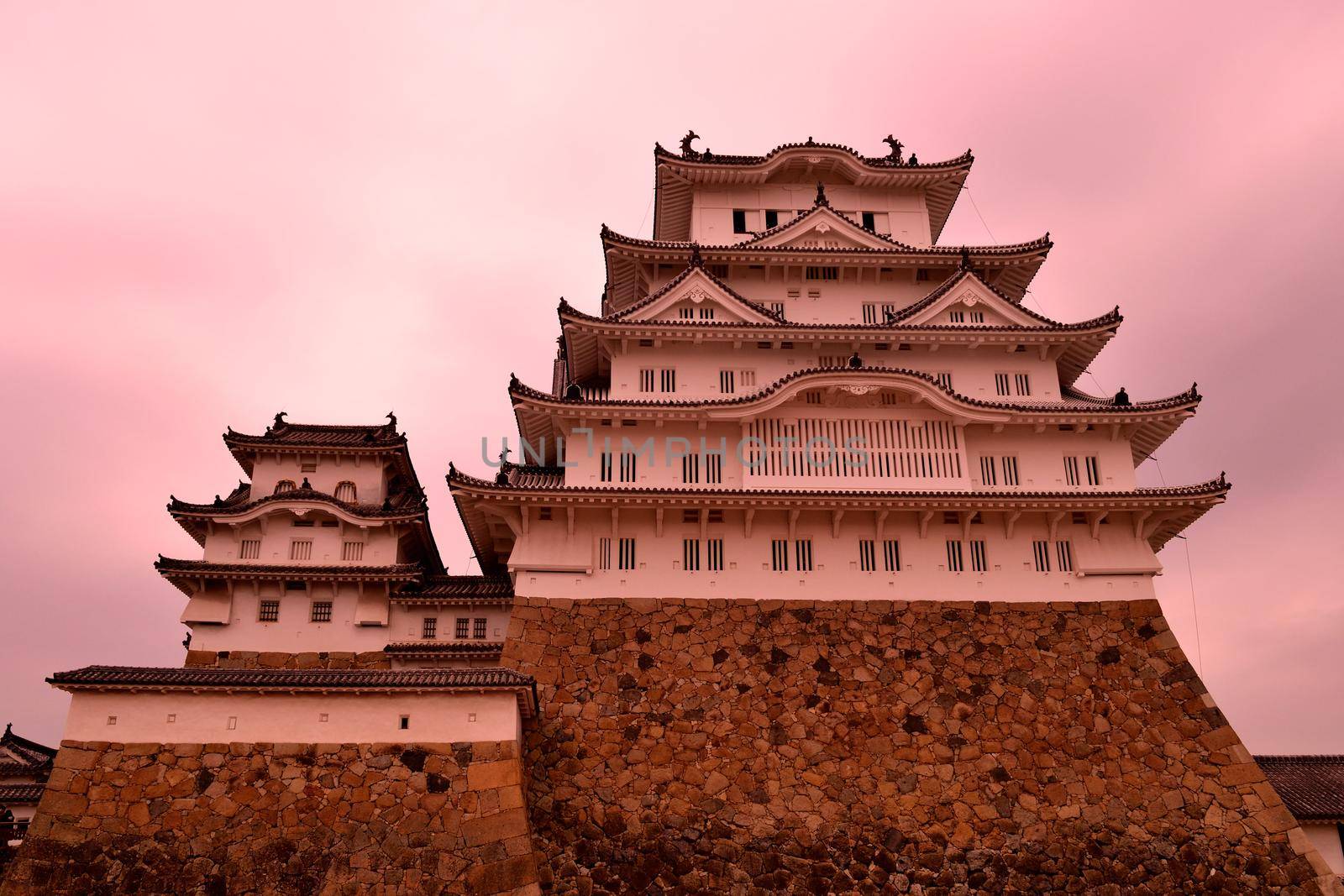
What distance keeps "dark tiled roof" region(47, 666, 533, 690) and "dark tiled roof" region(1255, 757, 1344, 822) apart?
→ 17390mm

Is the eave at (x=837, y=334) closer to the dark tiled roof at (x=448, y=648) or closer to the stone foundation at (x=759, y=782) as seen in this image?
the stone foundation at (x=759, y=782)

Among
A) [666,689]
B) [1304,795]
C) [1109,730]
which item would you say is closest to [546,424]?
[666,689]

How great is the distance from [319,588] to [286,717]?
28.6 ft

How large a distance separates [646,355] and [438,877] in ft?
43.1

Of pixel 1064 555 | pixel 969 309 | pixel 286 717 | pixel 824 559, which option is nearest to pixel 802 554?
pixel 824 559

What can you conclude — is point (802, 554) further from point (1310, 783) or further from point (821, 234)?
point (1310, 783)

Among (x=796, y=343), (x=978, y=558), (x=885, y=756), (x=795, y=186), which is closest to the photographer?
(x=885, y=756)

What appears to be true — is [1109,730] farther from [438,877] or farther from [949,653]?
[438,877]

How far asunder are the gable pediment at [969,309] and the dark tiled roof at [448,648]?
41.9 feet

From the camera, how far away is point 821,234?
90.2 feet

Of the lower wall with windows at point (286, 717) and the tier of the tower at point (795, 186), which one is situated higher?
the tier of the tower at point (795, 186)

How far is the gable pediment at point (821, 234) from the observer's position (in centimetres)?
2727

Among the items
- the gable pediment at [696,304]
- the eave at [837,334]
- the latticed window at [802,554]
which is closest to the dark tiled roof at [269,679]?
the latticed window at [802,554]

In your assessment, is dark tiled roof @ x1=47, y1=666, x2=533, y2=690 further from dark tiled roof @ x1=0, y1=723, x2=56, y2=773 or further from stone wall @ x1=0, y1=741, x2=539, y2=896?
dark tiled roof @ x1=0, y1=723, x2=56, y2=773
